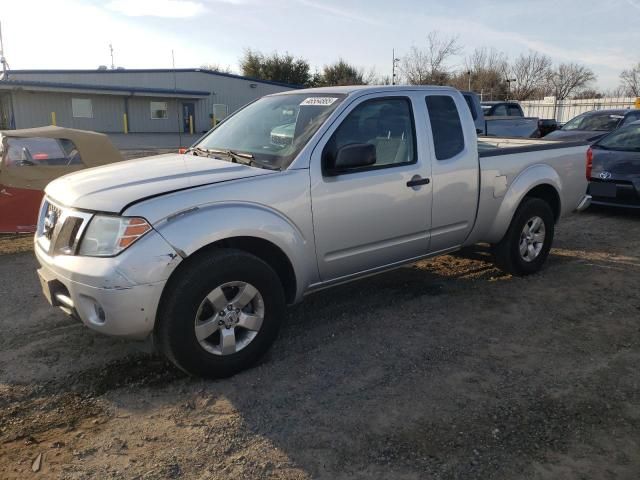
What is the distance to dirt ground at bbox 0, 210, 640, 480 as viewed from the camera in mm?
2744

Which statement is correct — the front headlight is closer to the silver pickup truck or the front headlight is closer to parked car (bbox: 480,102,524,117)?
the silver pickup truck

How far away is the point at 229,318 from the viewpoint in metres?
3.48

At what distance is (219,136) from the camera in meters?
4.75

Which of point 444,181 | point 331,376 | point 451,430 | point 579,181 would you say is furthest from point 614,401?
point 579,181

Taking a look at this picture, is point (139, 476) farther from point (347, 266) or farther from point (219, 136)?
point (219, 136)

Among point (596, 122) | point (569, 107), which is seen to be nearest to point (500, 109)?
point (596, 122)

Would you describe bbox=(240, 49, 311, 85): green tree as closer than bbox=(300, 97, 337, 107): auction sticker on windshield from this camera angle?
No

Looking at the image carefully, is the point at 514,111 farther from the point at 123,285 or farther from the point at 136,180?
the point at 123,285

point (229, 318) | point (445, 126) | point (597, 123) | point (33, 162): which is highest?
point (597, 123)

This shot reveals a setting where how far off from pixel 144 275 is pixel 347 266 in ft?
5.35

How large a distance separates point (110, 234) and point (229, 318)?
35.5 inches

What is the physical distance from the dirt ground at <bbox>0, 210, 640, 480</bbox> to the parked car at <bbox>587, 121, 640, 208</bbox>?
13.2 feet

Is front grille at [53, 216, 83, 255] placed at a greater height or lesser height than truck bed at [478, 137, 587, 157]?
lesser

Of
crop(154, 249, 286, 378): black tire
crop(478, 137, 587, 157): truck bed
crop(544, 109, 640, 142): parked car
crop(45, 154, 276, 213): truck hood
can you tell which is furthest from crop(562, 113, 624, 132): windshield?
crop(154, 249, 286, 378): black tire
